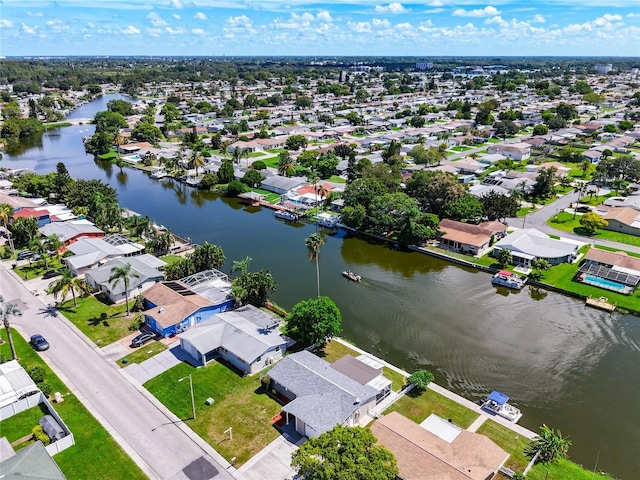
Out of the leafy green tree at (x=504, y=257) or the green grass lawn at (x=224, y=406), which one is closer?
the green grass lawn at (x=224, y=406)

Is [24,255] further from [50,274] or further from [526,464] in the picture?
[526,464]

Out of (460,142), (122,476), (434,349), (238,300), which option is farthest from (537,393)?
(460,142)

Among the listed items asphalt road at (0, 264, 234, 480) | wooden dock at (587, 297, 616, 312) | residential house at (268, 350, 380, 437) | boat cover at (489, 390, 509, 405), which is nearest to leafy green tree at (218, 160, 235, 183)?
asphalt road at (0, 264, 234, 480)

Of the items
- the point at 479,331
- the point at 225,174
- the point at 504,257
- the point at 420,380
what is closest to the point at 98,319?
the point at 420,380

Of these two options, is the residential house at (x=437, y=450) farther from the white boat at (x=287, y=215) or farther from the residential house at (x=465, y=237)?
the white boat at (x=287, y=215)

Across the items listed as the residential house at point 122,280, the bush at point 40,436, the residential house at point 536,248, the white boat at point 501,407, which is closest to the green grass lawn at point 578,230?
the residential house at point 536,248

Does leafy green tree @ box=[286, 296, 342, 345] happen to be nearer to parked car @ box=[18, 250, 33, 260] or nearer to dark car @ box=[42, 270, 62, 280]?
dark car @ box=[42, 270, 62, 280]
